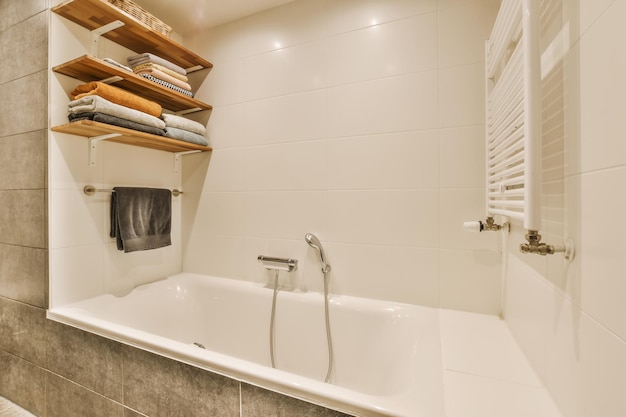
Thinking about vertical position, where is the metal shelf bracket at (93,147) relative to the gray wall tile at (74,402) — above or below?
above

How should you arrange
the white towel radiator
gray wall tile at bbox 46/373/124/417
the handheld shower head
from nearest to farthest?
the white towel radiator
gray wall tile at bbox 46/373/124/417
the handheld shower head

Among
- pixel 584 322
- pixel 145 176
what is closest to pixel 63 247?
pixel 145 176

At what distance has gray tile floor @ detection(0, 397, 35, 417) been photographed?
4.88ft

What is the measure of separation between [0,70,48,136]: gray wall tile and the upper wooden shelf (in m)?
0.33

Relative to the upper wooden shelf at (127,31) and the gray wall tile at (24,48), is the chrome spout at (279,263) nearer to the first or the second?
the upper wooden shelf at (127,31)

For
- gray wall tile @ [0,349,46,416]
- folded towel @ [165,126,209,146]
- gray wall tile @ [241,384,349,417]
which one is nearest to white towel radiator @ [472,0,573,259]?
gray wall tile @ [241,384,349,417]

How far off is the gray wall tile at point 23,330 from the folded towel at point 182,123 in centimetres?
116

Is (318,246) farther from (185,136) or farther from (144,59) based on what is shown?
(144,59)

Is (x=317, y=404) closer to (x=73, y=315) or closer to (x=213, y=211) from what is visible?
(x=73, y=315)

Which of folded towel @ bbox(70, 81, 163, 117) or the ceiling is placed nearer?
folded towel @ bbox(70, 81, 163, 117)

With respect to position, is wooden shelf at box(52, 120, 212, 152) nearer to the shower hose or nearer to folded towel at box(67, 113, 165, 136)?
folded towel at box(67, 113, 165, 136)

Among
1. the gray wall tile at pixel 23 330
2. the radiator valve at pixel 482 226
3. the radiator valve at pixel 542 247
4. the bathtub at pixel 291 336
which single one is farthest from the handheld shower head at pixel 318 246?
the gray wall tile at pixel 23 330

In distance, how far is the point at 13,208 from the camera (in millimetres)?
1540

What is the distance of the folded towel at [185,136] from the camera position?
1.63 m
